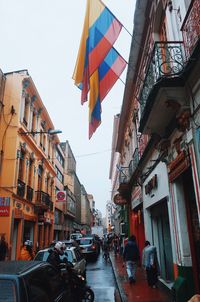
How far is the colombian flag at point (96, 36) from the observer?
7.64 metres

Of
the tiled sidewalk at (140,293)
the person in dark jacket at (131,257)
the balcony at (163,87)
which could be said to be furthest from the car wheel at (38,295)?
the person in dark jacket at (131,257)

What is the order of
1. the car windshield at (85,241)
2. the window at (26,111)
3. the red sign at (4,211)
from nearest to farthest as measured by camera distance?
1. the red sign at (4,211)
2. the window at (26,111)
3. the car windshield at (85,241)

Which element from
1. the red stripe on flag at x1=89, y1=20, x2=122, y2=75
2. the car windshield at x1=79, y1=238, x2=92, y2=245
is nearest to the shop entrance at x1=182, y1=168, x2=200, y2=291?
the red stripe on flag at x1=89, y1=20, x2=122, y2=75

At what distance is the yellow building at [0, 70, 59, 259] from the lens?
16.8 m

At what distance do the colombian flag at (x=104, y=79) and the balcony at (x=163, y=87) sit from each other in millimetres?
913

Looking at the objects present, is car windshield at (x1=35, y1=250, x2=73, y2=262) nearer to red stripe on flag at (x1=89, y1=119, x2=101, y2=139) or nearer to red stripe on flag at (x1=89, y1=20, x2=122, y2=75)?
red stripe on flag at (x1=89, y1=119, x2=101, y2=139)

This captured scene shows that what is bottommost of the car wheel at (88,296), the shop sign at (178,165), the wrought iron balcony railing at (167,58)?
the car wheel at (88,296)

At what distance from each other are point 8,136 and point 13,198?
3973 millimetres

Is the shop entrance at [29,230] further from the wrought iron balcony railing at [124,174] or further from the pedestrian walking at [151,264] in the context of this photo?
the pedestrian walking at [151,264]

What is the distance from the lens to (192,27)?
5.91m

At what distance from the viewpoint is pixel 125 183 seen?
19.1m

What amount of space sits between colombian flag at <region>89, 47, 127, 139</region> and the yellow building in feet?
31.5

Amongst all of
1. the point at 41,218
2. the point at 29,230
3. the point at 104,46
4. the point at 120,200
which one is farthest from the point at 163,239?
the point at 41,218

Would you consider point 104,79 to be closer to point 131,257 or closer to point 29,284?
point 29,284
